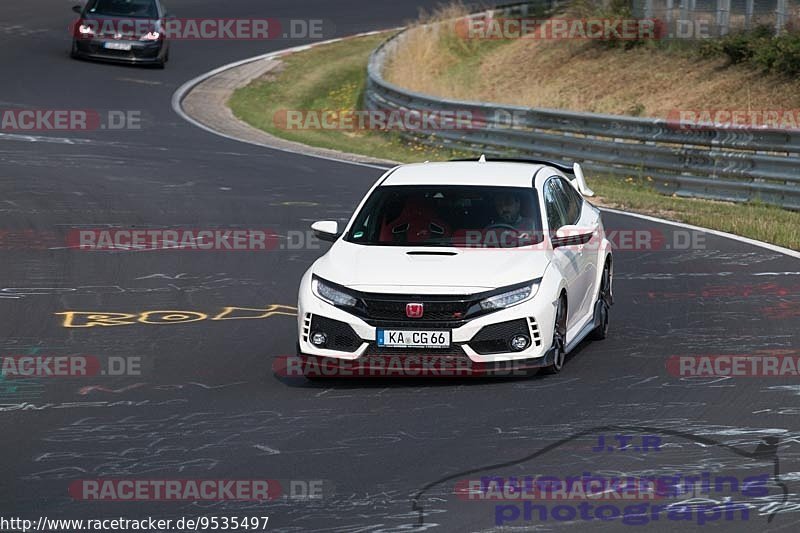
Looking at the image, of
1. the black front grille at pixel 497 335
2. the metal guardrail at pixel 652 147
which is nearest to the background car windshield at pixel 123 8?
the metal guardrail at pixel 652 147

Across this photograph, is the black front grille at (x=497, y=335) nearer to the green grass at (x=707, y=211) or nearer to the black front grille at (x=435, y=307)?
the black front grille at (x=435, y=307)

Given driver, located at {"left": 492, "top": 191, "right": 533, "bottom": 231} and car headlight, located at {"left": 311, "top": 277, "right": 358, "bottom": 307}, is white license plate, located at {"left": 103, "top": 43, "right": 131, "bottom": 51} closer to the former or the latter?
driver, located at {"left": 492, "top": 191, "right": 533, "bottom": 231}

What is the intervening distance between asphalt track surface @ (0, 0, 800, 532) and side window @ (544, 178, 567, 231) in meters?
1.03

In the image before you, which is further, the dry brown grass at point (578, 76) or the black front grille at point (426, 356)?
the dry brown grass at point (578, 76)

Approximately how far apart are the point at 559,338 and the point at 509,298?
540 millimetres

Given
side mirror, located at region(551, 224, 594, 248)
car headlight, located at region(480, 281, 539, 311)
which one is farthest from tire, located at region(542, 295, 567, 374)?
side mirror, located at region(551, 224, 594, 248)

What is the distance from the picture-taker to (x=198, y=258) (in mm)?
15953

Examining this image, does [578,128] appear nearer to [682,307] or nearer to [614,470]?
[682,307]

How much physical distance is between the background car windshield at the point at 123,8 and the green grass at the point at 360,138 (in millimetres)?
3107

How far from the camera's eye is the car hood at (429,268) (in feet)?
33.5

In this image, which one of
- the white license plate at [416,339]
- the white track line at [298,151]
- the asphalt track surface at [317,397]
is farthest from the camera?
the white track line at [298,151]

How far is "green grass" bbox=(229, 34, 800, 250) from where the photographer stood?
60.8 feet

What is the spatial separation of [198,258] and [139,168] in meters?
7.64

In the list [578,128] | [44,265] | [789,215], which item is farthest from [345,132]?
[44,265]
